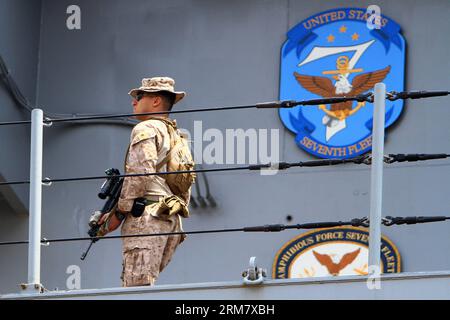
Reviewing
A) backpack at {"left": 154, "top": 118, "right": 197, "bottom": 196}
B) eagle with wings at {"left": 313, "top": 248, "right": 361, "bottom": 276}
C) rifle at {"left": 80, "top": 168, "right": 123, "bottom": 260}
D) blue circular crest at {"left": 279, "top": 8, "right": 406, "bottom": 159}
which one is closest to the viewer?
rifle at {"left": 80, "top": 168, "right": 123, "bottom": 260}

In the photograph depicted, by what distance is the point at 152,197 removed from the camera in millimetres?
9359

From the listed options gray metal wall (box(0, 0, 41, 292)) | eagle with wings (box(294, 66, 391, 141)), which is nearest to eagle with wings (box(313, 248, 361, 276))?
eagle with wings (box(294, 66, 391, 141))

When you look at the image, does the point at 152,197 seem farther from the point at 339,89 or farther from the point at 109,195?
the point at 339,89

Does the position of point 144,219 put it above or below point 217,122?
below

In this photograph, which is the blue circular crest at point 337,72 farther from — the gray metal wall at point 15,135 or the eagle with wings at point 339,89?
the gray metal wall at point 15,135

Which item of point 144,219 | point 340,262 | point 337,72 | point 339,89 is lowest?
point 340,262

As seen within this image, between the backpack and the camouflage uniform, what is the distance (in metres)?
0.10

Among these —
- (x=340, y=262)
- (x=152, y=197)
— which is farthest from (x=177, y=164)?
(x=340, y=262)

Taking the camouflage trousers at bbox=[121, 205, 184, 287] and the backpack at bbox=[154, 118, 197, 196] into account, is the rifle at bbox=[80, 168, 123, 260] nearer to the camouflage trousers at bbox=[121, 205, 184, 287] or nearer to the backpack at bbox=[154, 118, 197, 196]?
the camouflage trousers at bbox=[121, 205, 184, 287]

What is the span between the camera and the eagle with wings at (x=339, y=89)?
44.3ft

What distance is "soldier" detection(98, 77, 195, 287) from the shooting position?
30.2ft

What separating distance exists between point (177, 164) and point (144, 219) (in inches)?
17.7

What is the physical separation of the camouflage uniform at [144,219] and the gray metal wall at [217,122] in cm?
406

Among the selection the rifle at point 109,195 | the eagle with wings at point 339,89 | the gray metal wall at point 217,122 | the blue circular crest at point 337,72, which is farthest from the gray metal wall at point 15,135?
the rifle at point 109,195
